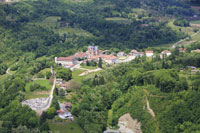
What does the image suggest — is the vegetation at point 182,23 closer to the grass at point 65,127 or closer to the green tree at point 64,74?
the green tree at point 64,74

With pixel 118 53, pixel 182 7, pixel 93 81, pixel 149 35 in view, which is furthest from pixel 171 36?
pixel 93 81

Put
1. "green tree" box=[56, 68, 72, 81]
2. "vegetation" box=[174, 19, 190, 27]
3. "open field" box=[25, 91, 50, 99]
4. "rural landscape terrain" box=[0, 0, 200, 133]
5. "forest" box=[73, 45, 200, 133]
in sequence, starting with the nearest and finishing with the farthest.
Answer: "forest" box=[73, 45, 200, 133]
"rural landscape terrain" box=[0, 0, 200, 133]
"open field" box=[25, 91, 50, 99]
"green tree" box=[56, 68, 72, 81]
"vegetation" box=[174, 19, 190, 27]

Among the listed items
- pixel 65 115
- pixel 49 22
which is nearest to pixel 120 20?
pixel 49 22

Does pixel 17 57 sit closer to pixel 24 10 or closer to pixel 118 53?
pixel 118 53

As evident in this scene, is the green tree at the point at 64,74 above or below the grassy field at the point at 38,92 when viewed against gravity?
Answer: above

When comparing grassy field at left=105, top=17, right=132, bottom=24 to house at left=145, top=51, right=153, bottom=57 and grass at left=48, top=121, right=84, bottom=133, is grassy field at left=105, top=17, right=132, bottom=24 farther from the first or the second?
grass at left=48, top=121, right=84, bottom=133

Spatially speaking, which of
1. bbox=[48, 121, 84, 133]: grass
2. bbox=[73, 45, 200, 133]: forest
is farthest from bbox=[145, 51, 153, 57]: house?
bbox=[48, 121, 84, 133]: grass

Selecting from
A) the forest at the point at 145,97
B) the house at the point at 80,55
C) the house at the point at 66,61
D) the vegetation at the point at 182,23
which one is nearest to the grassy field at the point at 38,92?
the forest at the point at 145,97
